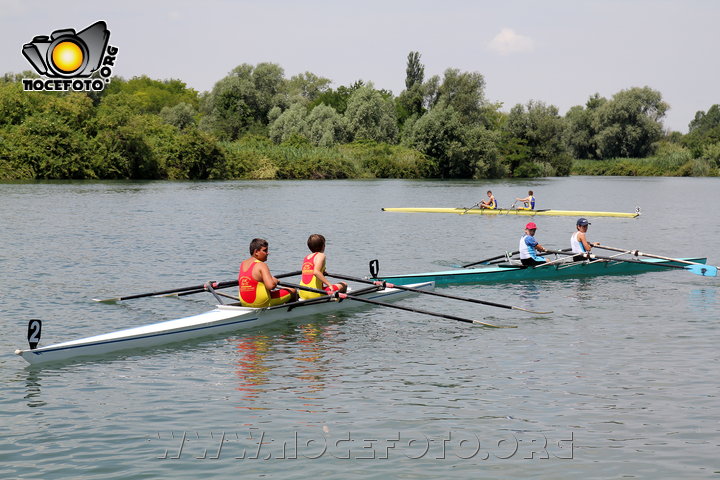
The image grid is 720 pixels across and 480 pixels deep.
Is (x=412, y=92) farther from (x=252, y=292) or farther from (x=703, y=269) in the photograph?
(x=252, y=292)

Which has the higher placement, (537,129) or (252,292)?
(537,129)

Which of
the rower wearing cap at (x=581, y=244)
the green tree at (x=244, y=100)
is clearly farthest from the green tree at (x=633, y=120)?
the rower wearing cap at (x=581, y=244)

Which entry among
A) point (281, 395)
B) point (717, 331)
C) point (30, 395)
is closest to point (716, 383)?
point (717, 331)

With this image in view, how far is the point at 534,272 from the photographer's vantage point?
19.2m

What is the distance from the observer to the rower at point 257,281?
1284 cm

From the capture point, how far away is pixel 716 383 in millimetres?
10461

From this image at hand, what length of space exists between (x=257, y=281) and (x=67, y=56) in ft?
108

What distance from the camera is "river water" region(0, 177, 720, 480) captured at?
7953mm

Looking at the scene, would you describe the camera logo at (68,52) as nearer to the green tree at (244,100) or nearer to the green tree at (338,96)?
the green tree at (244,100)

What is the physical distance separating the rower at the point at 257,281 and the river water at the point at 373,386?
556mm

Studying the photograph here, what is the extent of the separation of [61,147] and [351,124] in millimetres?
33733

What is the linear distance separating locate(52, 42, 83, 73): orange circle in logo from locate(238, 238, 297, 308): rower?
3131 cm

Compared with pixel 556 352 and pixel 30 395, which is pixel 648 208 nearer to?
pixel 556 352

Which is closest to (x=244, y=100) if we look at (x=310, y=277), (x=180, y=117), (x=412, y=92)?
(x=180, y=117)
